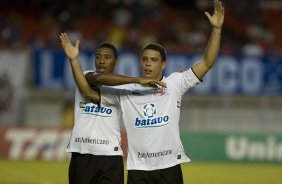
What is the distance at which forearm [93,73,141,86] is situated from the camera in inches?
309

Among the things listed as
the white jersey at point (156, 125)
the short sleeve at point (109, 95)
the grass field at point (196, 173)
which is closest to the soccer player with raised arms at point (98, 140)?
the short sleeve at point (109, 95)

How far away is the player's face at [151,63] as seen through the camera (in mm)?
7840

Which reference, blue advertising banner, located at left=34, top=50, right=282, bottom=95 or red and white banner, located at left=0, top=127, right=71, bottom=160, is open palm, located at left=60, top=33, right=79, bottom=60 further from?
blue advertising banner, located at left=34, top=50, right=282, bottom=95

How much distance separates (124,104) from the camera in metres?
8.04

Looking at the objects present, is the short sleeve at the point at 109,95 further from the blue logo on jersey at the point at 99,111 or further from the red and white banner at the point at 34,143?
the red and white banner at the point at 34,143

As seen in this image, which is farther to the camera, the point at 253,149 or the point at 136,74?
the point at 136,74

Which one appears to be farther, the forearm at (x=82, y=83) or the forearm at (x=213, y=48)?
the forearm at (x=82, y=83)

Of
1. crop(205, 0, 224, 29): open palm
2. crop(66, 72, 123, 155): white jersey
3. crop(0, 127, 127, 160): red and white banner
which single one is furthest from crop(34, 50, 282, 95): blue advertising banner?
crop(205, 0, 224, 29): open palm

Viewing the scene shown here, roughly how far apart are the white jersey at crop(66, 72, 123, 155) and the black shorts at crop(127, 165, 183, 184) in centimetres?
97

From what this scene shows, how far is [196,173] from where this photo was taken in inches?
709

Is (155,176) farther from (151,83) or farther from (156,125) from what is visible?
(151,83)

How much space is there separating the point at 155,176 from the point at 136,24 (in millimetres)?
20009

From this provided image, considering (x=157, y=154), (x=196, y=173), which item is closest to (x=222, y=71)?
(x=196, y=173)

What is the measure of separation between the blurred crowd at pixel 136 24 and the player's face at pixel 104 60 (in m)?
15.9
